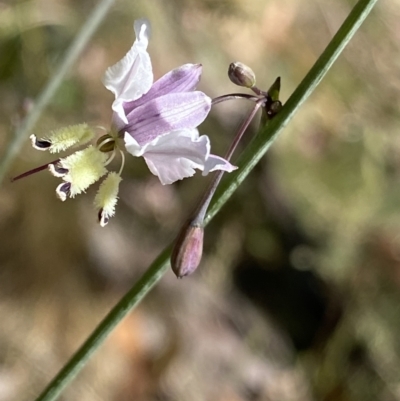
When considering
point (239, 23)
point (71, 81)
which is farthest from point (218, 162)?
point (239, 23)

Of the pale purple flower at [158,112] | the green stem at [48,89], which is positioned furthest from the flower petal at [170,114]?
the green stem at [48,89]

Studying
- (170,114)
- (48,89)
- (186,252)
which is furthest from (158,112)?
(48,89)

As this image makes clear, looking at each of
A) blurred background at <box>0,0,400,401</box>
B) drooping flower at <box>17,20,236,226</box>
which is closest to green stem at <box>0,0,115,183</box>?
drooping flower at <box>17,20,236,226</box>

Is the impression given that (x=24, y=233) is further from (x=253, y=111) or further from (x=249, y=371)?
(x=253, y=111)

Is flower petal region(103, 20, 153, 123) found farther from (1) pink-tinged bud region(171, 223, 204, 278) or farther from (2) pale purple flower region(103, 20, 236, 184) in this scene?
(1) pink-tinged bud region(171, 223, 204, 278)

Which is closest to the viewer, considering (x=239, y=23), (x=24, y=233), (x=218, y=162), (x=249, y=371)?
(x=218, y=162)

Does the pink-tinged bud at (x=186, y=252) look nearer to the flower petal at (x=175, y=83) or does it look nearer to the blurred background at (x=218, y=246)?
the flower petal at (x=175, y=83)

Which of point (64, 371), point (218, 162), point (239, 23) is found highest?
point (218, 162)
